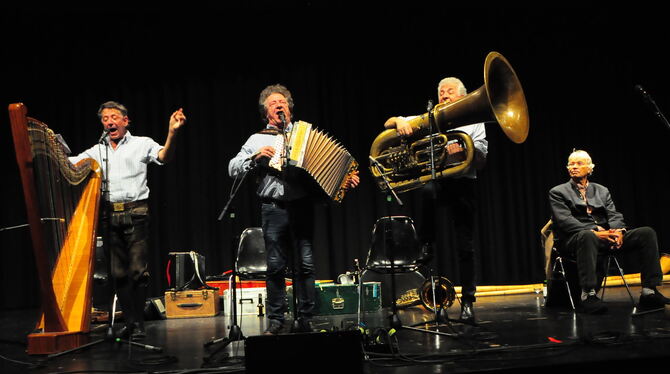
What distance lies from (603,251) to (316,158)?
291 cm

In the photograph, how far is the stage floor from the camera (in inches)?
121

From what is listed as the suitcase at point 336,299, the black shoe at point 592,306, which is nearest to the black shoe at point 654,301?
the black shoe at point 592,306

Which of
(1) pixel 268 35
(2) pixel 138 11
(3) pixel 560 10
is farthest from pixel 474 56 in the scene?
(2) pixel 138 11

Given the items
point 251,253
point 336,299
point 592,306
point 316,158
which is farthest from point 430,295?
point 316,158

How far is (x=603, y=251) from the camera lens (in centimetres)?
527

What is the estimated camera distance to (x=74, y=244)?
4.27 m

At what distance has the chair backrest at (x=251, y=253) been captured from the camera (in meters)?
6.13

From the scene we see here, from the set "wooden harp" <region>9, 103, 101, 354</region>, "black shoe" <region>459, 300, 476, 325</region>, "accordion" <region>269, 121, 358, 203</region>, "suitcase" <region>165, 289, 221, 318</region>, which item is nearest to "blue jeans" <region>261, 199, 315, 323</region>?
"accordion" <region>269, 121, 358, 203</region>

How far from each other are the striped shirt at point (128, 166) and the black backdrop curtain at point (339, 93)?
3.13 metres

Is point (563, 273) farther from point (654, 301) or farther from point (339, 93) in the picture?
point (339, 93)

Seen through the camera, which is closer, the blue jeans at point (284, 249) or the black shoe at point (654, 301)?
the blue jeans at point (284, 249)

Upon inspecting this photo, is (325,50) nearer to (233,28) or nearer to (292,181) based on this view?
(233,28)

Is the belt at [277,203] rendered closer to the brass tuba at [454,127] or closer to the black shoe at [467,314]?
the brass tuba at [454,127]

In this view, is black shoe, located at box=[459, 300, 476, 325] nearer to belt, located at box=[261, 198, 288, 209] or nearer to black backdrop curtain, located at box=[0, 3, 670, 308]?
belt, located at box=[261, 198, 288, 209]
